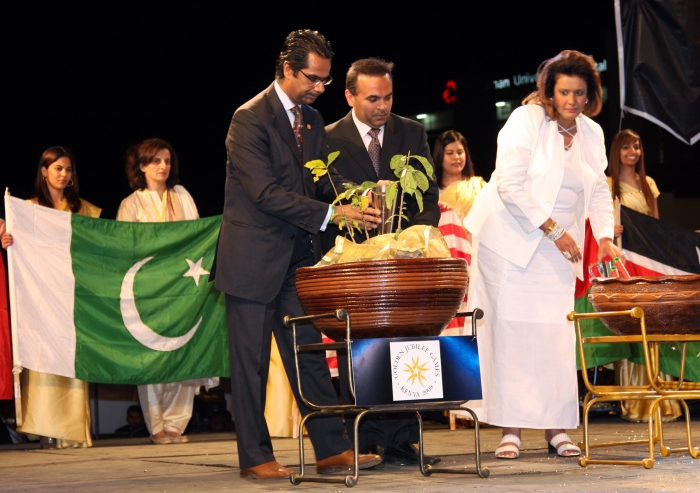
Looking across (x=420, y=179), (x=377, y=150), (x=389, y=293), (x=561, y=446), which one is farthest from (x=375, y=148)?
(x=561, y=446)

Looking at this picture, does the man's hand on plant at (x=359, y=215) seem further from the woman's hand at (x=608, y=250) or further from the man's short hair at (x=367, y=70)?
the woman's hand at (x=608, y=250)

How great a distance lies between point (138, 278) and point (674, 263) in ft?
12.5

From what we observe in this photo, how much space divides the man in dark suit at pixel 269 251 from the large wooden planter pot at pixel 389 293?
0.47 metres

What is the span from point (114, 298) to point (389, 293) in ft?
11.1

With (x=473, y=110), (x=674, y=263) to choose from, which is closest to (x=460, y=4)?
(x=473, y=110)

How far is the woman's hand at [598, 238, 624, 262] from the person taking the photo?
4594mm

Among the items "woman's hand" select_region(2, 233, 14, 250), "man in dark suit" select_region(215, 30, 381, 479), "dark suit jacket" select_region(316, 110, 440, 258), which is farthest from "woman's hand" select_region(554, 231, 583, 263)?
"woman's hand" select_region(2, 233, 14, 250)

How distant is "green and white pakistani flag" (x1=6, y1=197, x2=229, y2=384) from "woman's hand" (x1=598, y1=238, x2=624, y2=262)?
2762mm

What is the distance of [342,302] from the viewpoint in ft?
11.4

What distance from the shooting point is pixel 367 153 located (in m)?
4.75

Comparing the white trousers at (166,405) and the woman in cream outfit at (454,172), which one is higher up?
the woman in cream outfit at (454,172)

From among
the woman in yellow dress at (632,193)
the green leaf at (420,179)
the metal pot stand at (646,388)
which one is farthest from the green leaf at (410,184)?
the woman in yellow dress at (632,193)

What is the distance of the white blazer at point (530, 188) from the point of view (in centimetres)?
464

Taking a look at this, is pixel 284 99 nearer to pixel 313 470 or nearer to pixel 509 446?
pixel 313 470
